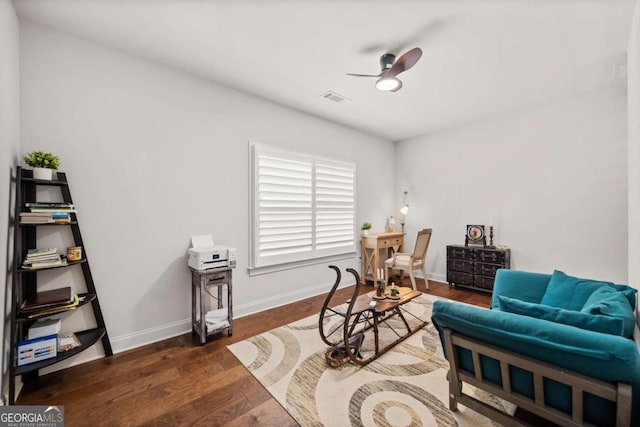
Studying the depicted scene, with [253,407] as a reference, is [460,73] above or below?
above

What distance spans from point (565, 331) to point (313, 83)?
10.2 feet

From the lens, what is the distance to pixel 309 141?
4094mm

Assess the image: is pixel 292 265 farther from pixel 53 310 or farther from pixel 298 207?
pixel 53 310

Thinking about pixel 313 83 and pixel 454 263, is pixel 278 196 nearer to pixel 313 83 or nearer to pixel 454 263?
pixel 313 83

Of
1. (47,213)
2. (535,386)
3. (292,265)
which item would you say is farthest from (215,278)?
(535,386)

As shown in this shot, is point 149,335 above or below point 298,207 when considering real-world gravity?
below

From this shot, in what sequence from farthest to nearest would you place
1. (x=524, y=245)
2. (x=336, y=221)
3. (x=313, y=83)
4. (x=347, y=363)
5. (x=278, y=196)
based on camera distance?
(x=336, y=221), (x=524, y=245), (x=278, y=196), (x=313, y=83), (x=347, y=363)

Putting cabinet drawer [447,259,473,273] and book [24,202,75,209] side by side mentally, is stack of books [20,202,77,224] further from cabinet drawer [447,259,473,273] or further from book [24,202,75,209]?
cabinet drawer [447,259,473,273]

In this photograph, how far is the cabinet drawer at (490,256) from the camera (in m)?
4.00

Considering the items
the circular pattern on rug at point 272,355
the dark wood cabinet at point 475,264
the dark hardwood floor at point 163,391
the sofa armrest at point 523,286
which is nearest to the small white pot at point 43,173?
the dark hardwood floor at point 163,391

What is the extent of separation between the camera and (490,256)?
13.4 ft

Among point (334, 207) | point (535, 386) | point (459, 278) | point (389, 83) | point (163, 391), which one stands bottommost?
point (163, 391)

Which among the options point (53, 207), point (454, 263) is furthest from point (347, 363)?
point (454, 263)

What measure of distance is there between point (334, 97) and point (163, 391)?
11.7 ft
